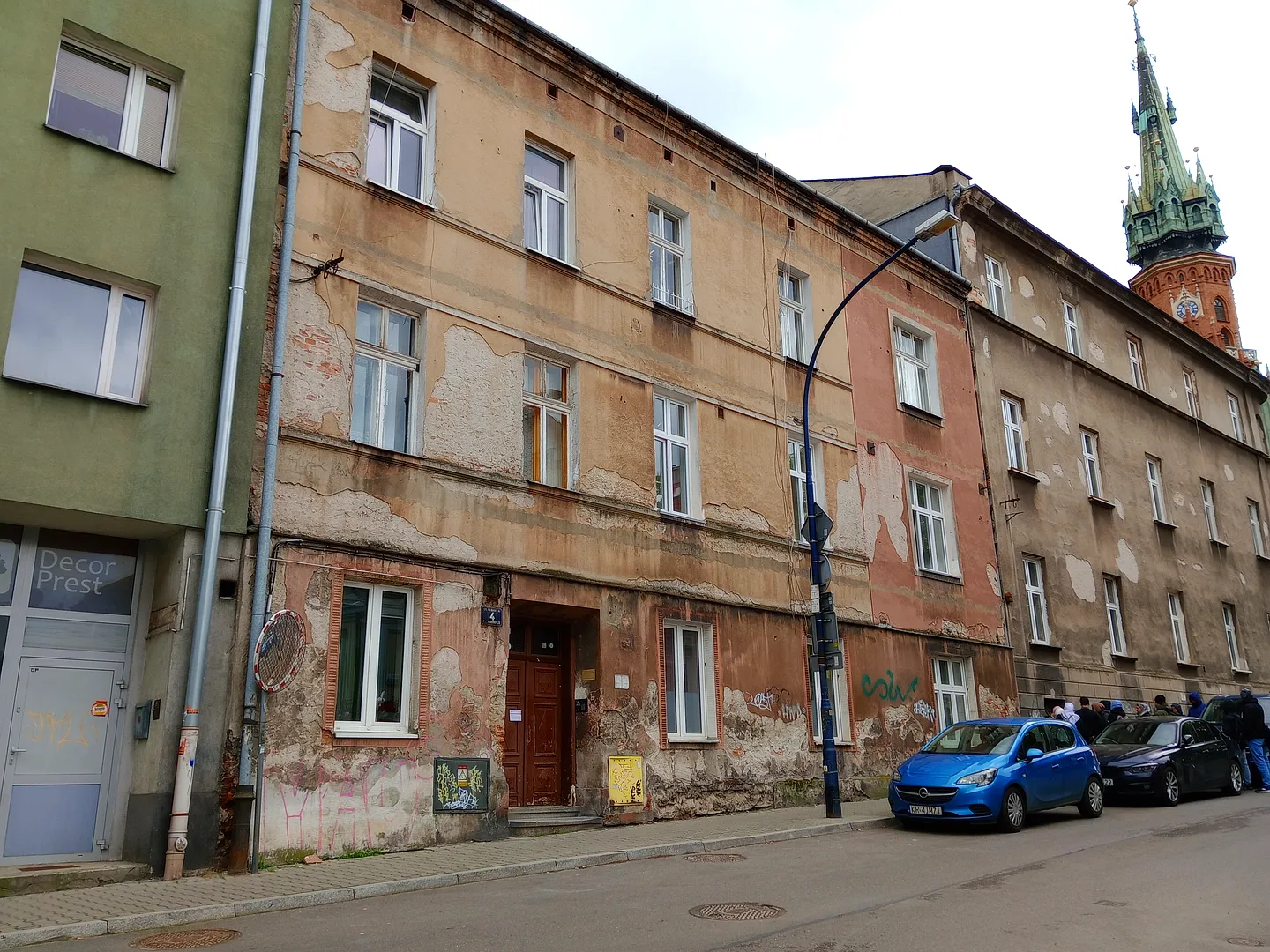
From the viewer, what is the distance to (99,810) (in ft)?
34.8

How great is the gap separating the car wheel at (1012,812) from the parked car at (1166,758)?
11.7ft

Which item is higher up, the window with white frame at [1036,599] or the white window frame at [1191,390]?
the white window frame at [1191,390]

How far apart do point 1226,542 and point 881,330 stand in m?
16.7

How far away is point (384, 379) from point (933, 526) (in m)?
12.5

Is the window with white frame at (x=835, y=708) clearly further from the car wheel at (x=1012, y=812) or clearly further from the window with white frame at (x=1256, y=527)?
the window with white frame at (x=1256, y=527)

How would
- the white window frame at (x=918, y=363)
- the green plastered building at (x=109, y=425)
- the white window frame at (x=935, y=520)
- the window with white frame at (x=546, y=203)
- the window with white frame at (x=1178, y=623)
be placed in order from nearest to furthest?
the green plastered building at (x=109, y=425) < the window with white frame at (x=546, y=203) < the white window frame at (x=935, y=520) < the white window frame at (x=918, y=363) < the window with white frame at (x=1178, y=623)

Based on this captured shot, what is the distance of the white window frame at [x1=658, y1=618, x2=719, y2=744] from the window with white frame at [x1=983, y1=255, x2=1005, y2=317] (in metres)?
13.0

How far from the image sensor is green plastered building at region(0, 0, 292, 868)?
1027cm

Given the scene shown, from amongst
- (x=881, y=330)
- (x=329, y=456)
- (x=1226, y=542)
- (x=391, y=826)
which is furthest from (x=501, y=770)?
(x=1226, y=542)

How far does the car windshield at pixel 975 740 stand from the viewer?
1398 cm

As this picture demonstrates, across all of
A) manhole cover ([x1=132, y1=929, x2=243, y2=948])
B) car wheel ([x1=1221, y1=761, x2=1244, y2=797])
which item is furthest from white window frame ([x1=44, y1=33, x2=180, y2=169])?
car wheel ([x1=1221, y1=761, x2=1244, y2=797])

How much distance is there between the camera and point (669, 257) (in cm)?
1766

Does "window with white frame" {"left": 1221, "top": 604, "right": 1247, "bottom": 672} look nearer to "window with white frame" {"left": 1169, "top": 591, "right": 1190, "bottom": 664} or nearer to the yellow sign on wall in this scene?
"window with white frame" {"left": 1169, "top": 591, "right": 1190, "bottom": 664}

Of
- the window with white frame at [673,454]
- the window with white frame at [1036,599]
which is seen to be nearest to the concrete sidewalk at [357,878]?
the window with white frame at [673,454]
